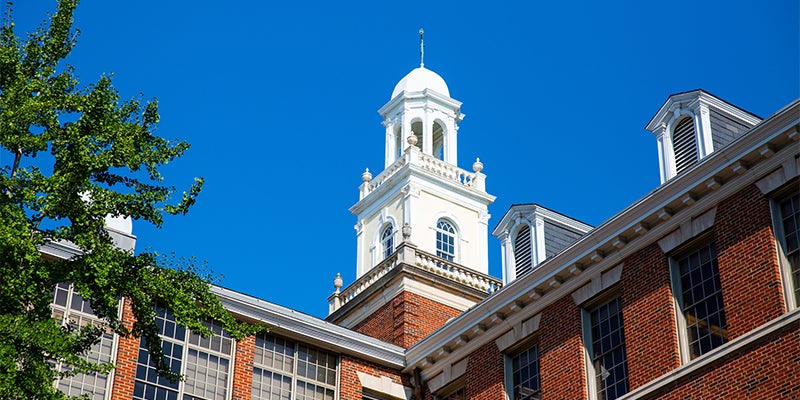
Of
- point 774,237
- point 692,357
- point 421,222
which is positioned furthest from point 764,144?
point 421,222

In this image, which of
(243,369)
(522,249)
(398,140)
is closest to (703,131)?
(522,249)

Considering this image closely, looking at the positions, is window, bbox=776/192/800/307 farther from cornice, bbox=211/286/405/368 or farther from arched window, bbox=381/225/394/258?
arched window, bbox=381/225/394/258

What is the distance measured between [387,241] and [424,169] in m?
3.02

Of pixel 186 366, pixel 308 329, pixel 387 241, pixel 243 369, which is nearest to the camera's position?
pixel 186 366

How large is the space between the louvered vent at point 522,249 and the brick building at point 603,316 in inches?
3.5

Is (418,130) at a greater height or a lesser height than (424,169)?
greater

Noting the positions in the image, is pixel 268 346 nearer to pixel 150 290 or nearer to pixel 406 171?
pixel 150 290

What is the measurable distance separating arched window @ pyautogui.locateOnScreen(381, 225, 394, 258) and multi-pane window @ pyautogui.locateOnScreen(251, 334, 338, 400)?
13.0 m

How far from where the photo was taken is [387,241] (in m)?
46.0

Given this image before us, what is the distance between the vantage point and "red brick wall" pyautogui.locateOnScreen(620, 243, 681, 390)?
25.8 metres

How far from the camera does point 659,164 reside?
3028 centimetres

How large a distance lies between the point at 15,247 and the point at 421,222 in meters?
26.1

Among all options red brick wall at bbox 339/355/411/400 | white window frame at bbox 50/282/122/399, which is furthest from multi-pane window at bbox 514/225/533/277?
white window frame at bbox 50/282/122/399

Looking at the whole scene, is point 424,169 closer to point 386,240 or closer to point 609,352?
point 386,240
